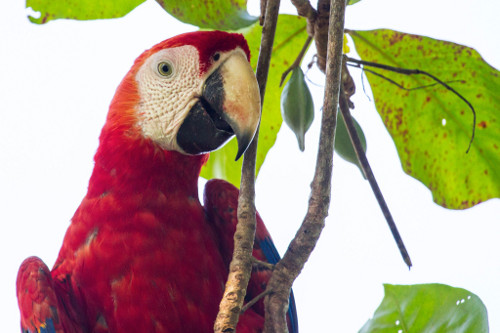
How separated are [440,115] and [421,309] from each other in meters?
0.36

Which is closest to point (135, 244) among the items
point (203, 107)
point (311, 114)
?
point (203, 107)

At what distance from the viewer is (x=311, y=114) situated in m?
0.94

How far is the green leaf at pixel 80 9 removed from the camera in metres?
1.01

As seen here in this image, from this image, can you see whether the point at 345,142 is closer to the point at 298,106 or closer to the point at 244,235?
the point at 298,106

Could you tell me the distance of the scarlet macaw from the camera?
95 centimetres

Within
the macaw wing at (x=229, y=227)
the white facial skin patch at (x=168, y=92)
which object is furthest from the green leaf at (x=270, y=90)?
the white facial skin patch at (x=168, y=92)

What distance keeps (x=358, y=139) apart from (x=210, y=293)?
354 mm

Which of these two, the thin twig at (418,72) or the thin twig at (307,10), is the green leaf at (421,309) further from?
the thin twig at (307,10)

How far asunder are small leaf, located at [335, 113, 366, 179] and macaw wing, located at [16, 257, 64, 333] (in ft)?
1.67

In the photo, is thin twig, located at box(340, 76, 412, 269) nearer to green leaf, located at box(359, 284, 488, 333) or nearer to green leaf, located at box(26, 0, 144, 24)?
green leaf, located at box(359, 284, 488, 333)

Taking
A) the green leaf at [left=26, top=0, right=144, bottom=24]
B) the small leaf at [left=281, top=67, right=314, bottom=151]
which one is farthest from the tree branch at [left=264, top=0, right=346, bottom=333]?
the green leaf at [left=26, top=0, right=144, bottom=24]

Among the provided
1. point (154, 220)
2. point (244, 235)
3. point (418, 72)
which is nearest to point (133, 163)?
point (154, 220)

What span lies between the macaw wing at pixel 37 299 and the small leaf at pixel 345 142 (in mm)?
510

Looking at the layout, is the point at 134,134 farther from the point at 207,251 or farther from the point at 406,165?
the point at 406,165
